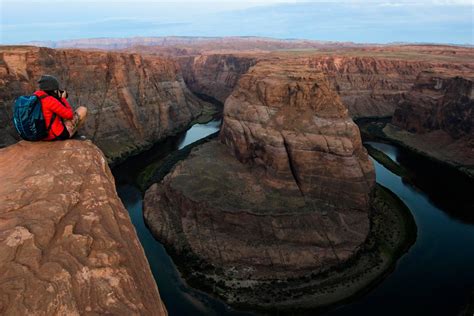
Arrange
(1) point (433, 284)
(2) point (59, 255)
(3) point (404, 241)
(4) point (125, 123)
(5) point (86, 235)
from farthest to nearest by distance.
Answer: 1. (4) point (125, 123)
2. (3) point (404, 241)
3. (1) point (433, 284)
4. (5) point (86, 235)
5. (2) point (59, 255)

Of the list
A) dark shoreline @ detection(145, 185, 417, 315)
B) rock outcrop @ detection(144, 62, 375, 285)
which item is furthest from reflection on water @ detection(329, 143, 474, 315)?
rock outcrop @ detection(144, 62, 375, 285)

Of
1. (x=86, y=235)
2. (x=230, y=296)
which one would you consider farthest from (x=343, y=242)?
(x=86, y=235)

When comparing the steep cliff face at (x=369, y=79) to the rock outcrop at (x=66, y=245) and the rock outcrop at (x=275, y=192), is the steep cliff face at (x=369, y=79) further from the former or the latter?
the rock outcrop at (x=66, y=245)

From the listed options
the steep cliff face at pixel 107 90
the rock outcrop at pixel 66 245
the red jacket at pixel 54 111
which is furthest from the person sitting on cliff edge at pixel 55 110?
the steep cliff face at pixel 107 90

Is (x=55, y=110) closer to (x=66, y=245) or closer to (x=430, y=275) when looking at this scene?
(x=66, y=245)

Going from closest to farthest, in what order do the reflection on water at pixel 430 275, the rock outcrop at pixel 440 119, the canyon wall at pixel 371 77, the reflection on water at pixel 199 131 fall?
1. the reflection on water at pixel 430 275
2. the rock outcrop at pixel 440 119
3. the reflection on water at pixel 199 131
4. the canyon wall at pixel 371 77

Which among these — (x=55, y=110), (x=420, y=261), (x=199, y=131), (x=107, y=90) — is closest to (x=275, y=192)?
(x=420, y=261)

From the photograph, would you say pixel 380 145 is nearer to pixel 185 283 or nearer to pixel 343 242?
pixel 343 242
